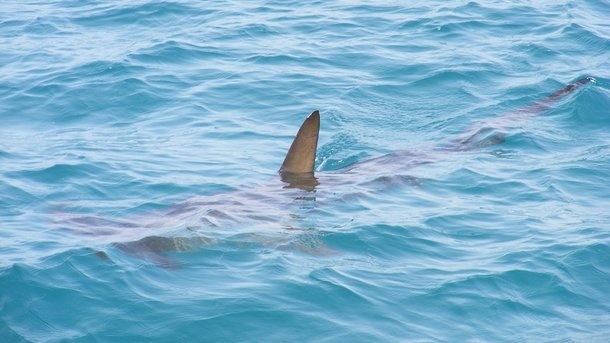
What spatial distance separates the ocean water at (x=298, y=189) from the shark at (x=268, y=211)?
29mm

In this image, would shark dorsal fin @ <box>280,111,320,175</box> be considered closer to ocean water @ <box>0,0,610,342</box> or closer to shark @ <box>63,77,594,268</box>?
shark @ <box>63,77,594,268</box>

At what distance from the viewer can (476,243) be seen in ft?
28.0

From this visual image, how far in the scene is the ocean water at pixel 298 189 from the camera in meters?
7.14

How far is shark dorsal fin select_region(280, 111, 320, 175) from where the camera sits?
9.25 m

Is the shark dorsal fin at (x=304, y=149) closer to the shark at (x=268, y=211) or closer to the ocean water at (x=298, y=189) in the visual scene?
the shark at (x=268, y=211)

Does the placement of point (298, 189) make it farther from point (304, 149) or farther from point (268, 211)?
point (268, 211)

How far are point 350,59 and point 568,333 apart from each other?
829cm

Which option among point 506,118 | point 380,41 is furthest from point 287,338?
point 380,41

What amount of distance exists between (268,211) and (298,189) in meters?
0.67

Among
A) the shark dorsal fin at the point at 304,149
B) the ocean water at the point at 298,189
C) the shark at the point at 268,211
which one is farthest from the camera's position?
the shark dorsal fin at the point at 304,149

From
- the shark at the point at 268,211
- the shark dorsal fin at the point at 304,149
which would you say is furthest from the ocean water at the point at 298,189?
the shark dorsal fin at the point at 304,149

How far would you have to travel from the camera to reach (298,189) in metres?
9.62

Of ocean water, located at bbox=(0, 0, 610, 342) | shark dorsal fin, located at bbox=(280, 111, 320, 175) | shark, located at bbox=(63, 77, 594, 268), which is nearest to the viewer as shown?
ocean water, located at bbox=(0, 0, 610, 342)

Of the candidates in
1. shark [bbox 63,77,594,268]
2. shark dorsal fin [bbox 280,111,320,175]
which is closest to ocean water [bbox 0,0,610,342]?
shark [bbox 63,77,594,268]
